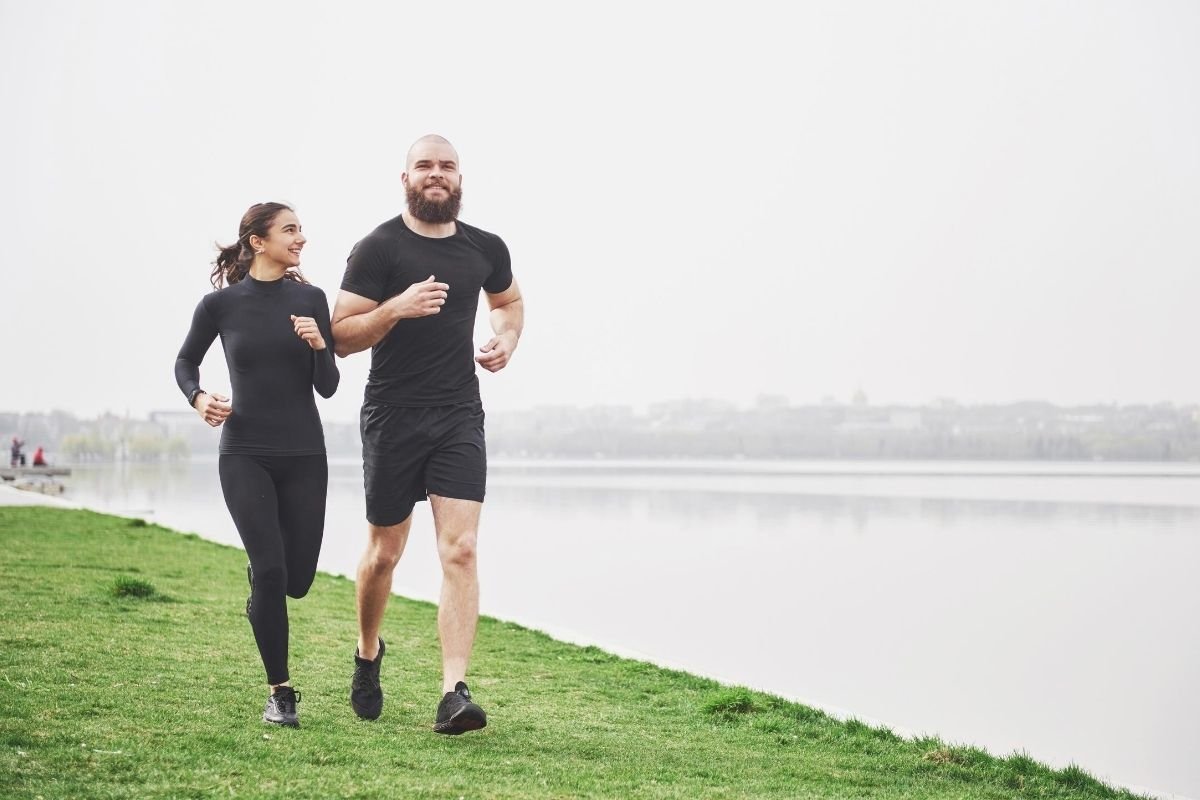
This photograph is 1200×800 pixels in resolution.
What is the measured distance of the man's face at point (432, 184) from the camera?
4.80 metres

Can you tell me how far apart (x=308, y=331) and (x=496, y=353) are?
80 cm

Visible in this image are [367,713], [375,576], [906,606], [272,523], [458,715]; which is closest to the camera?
[458,715]

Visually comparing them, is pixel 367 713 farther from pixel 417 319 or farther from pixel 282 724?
pixel 417 319

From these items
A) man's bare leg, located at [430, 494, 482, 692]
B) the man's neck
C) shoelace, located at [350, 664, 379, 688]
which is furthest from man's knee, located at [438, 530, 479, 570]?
the man's neck

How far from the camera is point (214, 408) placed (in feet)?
14.8

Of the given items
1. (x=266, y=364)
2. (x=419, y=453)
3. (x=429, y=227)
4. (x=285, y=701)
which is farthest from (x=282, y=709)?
(x=429, y=227)

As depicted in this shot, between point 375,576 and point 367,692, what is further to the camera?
point 375,576

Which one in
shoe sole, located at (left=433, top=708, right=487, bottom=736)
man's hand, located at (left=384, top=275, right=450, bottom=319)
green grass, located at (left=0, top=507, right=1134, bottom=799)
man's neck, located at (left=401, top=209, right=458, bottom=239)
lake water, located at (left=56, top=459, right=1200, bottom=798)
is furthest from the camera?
lake water, located at (left=56, top=459, right=1200, bottom=798)

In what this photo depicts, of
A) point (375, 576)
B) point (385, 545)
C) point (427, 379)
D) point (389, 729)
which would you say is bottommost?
point (389, 729)

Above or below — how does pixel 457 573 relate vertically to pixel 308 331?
below

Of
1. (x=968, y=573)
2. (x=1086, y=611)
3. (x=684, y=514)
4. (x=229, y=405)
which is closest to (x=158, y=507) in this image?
(x=684, y=514)

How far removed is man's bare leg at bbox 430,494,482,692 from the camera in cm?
475

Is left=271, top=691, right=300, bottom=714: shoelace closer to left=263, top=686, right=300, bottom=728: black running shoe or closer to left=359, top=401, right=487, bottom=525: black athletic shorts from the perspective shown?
left=263, top=686, right=300, bottom=728: black running shoe

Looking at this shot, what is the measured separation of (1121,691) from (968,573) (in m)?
8.40
